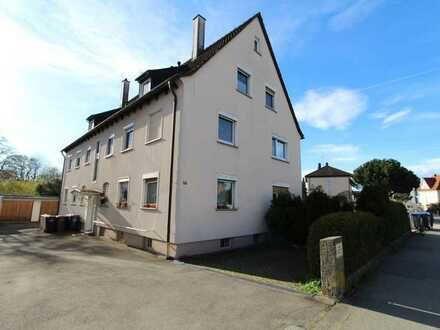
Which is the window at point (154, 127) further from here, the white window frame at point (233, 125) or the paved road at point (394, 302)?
the paved road at point (394, 302)

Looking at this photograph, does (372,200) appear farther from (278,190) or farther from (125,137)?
(125,137)

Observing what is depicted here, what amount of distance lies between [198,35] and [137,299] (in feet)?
41.5

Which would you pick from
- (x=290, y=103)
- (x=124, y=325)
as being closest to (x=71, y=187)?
(x=290, y=103)

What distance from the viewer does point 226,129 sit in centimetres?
1245

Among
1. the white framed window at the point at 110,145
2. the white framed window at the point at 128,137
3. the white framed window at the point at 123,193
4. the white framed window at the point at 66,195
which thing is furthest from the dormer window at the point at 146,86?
the white framed window at the point at 66,195

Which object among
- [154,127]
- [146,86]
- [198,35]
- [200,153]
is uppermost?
[198,35]

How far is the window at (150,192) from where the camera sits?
37.0 feet

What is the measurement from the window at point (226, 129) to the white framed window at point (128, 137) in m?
5.03

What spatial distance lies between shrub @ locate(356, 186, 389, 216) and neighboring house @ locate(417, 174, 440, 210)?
58570 mm

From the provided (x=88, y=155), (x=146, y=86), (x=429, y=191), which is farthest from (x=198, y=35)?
(x=429, y=191)

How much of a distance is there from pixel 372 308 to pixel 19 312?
679 cm

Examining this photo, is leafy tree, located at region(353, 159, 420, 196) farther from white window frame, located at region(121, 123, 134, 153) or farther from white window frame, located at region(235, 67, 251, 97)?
white window frame, located at region(121, 123, 134, 153)

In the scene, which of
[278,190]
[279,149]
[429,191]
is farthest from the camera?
[429,191]

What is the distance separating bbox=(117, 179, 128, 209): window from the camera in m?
13.3
